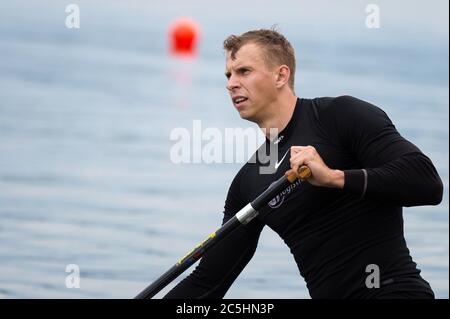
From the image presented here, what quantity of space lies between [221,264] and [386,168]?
50.9 inches

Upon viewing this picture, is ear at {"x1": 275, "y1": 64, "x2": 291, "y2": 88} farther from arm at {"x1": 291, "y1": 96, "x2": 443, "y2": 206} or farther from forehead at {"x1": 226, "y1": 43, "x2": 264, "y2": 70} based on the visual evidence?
arm at {"x1": 291, "y1": 96, "x2": 443, "y2": 206}

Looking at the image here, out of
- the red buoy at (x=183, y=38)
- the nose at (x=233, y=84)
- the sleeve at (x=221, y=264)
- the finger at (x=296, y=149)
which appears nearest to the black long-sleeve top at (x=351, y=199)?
the sleeve at (x=221, y=264)

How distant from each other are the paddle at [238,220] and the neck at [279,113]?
353 mm

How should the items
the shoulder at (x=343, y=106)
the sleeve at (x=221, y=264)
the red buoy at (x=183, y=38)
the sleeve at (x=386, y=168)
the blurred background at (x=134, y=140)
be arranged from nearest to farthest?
1. the sleeve at (x=386, y=168)
2. the shoulder at (x=343, y=106)
3. the sleeve at (x=221, y=264)
4. the blurred background at (x=134, y=140)
5. the red buoy at (x=183, y=38)

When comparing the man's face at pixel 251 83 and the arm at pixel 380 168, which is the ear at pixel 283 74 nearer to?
the man's face at pixel 251 83

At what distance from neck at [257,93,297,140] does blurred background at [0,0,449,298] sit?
4.56 m

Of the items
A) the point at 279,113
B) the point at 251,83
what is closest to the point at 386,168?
the point at 279,113

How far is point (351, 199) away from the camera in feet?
24.1

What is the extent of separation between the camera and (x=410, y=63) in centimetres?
3775

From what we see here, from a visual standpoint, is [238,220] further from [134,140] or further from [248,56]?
[134,140]

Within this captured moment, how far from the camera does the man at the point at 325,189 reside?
7062 millimetres
